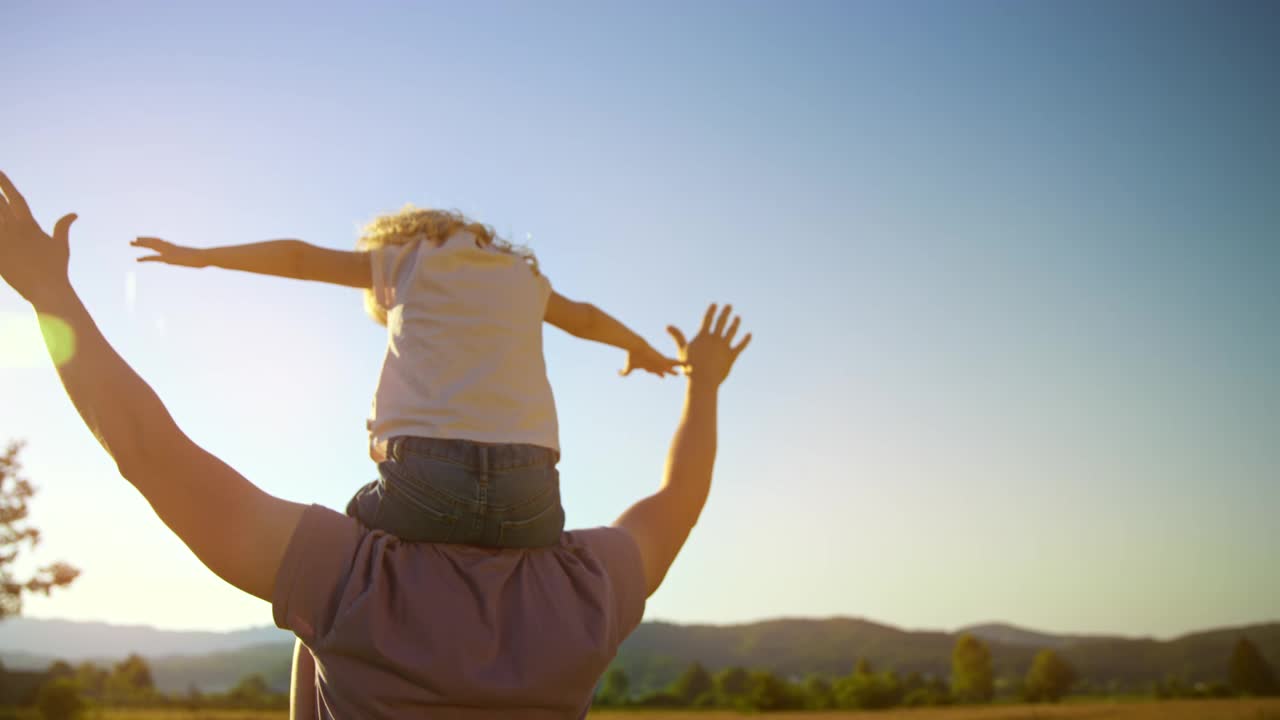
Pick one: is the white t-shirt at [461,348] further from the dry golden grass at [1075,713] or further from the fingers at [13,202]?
the dry golden grass at [1075,713]

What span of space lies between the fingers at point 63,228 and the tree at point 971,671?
489 inches

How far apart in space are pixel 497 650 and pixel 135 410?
0.87 m

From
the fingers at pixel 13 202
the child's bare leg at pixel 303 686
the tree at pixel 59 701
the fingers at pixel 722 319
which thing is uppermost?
the fingers at pixel 722 319

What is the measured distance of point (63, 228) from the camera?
6.03 feet

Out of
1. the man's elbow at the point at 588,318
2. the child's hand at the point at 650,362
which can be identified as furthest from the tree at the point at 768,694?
the man's elbow at the point at 588,318

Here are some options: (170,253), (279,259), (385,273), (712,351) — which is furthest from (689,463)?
(170,253)

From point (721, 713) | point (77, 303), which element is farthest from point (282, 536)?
point (721, 713)

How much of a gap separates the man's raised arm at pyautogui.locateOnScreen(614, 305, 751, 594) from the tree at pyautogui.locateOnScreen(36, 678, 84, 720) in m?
15.3

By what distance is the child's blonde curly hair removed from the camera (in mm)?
2600

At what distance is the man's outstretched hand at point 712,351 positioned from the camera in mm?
2969

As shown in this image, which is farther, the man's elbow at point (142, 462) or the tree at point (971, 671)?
the tree at point (971, 671)

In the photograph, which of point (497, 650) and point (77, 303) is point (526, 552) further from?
point (77, 303)

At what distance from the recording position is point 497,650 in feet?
5.62

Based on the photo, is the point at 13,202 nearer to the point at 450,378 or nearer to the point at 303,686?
the point at 450,378
